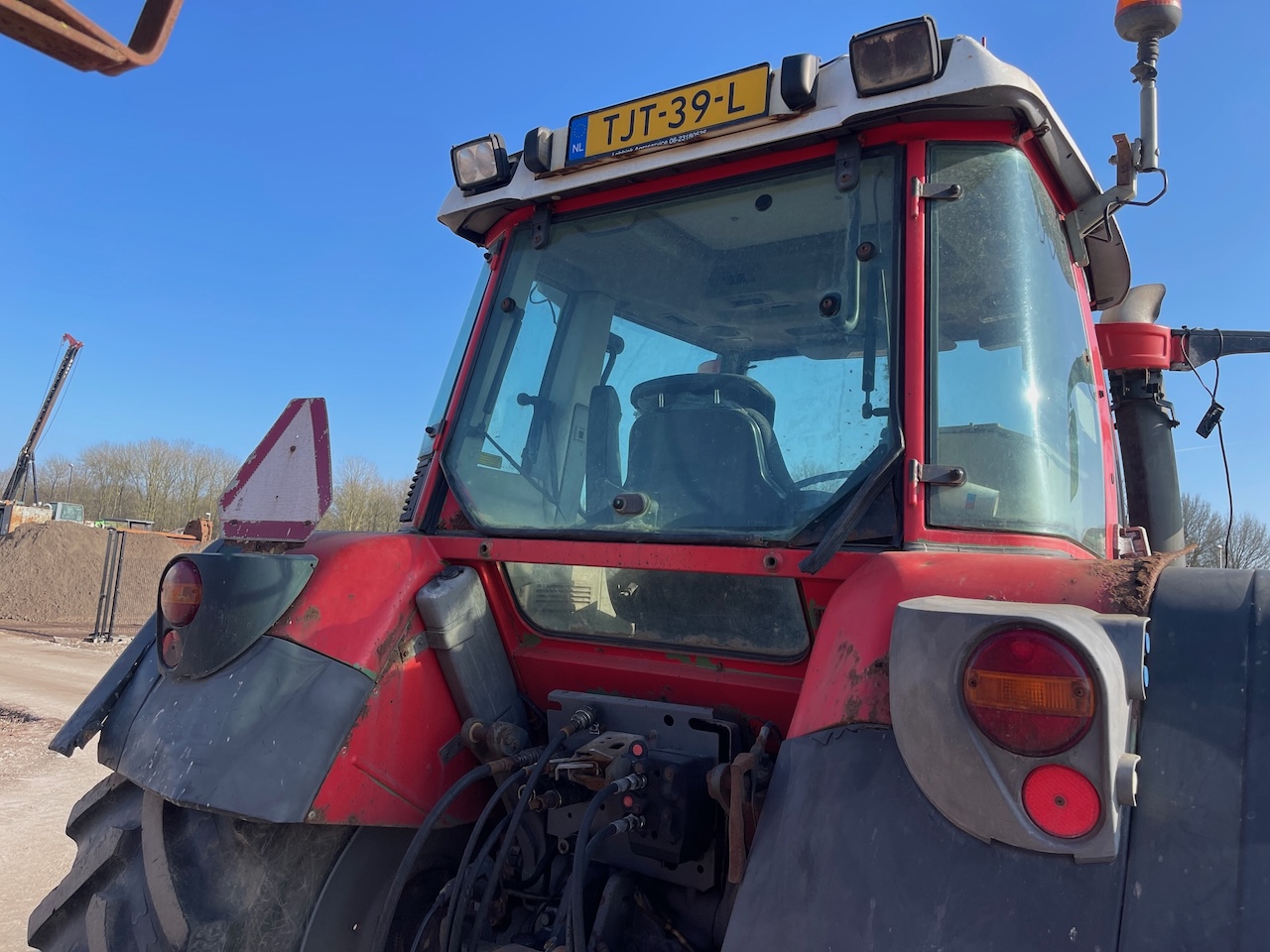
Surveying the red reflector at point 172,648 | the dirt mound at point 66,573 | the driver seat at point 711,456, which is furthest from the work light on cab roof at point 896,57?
the dirt mound at point 66,573

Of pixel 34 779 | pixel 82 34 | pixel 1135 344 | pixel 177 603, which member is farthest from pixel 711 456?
pixel 34 779

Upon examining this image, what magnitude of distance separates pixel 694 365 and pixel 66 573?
69.4 ft

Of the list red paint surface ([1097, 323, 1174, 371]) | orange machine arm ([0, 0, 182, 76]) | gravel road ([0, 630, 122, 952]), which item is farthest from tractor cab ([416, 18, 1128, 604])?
gravel road ([0, 630, 122, 952])

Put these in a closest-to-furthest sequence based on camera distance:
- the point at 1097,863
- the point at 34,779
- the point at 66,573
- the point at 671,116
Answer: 1. the point at 1097,863
2. the point at 671,116
3. the point at 34,779
4. the point at 66,573

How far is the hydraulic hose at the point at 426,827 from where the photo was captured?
1943 mm

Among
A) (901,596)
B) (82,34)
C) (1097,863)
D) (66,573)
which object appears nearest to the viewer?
(82,34)

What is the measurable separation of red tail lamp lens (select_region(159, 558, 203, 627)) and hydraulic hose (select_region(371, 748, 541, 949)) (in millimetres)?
698

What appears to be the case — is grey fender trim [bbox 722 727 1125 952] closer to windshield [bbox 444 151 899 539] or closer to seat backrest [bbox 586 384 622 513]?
windshield [bbox 444 151 899 539]

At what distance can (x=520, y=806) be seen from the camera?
189 centimetres

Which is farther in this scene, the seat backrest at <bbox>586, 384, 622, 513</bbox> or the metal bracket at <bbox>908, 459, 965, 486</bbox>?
the seat backrest at <bbox>586, 384, 622, 513</bbox>

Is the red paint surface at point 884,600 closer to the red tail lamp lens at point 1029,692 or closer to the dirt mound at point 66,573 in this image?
the red tail lamp lens at point 1029,692

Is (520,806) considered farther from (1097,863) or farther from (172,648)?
(1097,863)

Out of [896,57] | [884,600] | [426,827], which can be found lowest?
[426,827]

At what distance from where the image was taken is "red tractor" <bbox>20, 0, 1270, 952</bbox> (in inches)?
49.8
